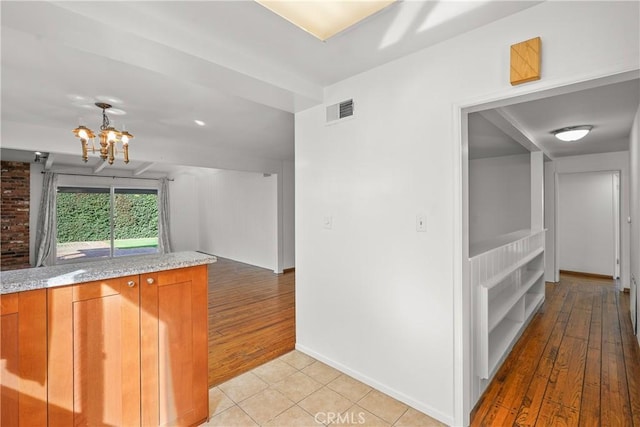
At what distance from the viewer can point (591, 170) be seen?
17.5 feet

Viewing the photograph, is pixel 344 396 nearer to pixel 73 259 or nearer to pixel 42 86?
pixel 42 86

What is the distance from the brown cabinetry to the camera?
4.75 feet

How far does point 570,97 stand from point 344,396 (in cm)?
327

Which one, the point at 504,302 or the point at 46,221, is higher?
the point at 46,221

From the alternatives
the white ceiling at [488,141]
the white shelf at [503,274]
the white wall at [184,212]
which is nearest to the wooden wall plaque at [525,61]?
the white ceiling at [488,141]

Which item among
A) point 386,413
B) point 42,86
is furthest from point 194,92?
point 386,413

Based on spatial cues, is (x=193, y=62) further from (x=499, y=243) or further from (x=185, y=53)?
(x=499, y=243)

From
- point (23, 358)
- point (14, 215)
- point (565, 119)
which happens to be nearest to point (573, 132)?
point (565, 119)

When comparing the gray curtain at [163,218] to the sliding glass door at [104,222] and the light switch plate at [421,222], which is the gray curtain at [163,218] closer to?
the sliding glass door at [104,222]

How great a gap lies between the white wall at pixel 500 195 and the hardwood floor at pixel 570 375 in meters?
2.10

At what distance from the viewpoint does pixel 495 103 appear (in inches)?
71.2

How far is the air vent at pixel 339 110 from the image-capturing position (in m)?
2.48

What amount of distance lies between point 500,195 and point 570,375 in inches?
160

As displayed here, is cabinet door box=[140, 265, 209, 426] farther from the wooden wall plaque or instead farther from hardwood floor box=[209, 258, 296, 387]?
the wooden wall plaque
